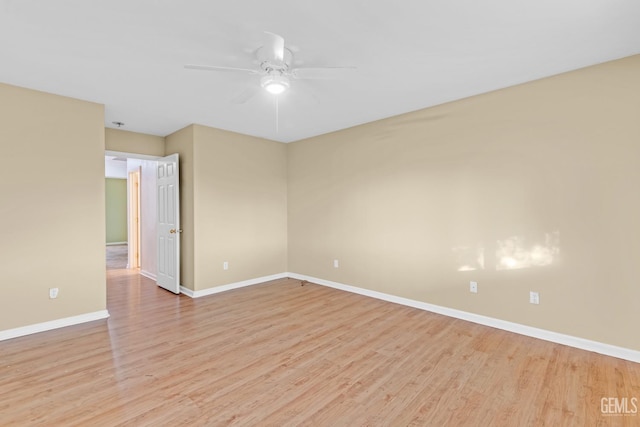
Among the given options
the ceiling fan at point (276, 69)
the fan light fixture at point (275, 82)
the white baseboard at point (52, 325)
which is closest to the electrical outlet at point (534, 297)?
the ceiling fan at point (276, 69)

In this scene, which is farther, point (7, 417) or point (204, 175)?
point (204, 175)

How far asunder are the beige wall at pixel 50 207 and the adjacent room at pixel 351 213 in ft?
0.07

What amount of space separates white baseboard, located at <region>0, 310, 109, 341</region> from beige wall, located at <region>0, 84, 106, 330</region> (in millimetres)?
46

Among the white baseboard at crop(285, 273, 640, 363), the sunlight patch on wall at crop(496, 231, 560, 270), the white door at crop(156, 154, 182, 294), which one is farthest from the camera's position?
the white door at crop(156, 154, 182, 294)

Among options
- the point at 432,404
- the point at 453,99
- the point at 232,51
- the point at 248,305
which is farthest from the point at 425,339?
the point at 232,51

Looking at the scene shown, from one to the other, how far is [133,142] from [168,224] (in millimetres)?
1360

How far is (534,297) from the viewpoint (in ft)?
9.59

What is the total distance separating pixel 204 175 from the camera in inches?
172

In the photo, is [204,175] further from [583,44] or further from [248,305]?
[583,44]

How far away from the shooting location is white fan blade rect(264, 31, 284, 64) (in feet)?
6.62

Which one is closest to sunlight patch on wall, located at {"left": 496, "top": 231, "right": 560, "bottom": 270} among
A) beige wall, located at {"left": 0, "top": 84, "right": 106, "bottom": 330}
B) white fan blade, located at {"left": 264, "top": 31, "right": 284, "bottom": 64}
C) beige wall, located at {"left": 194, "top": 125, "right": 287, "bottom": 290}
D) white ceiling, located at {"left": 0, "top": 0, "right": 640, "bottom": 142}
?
white ceiling, located at {"left": 0, "top": 0, "right": 640, "bottom": 142}

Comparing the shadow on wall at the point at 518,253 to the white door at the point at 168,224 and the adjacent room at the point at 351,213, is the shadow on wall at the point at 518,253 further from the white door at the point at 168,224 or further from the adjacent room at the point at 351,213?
the white door at the point at 168,224

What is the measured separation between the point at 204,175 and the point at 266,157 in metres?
1.22

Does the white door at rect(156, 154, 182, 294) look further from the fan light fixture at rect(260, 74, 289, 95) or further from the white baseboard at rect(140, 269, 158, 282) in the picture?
the fan light fixture at rect(260, 74, 289, 95)
